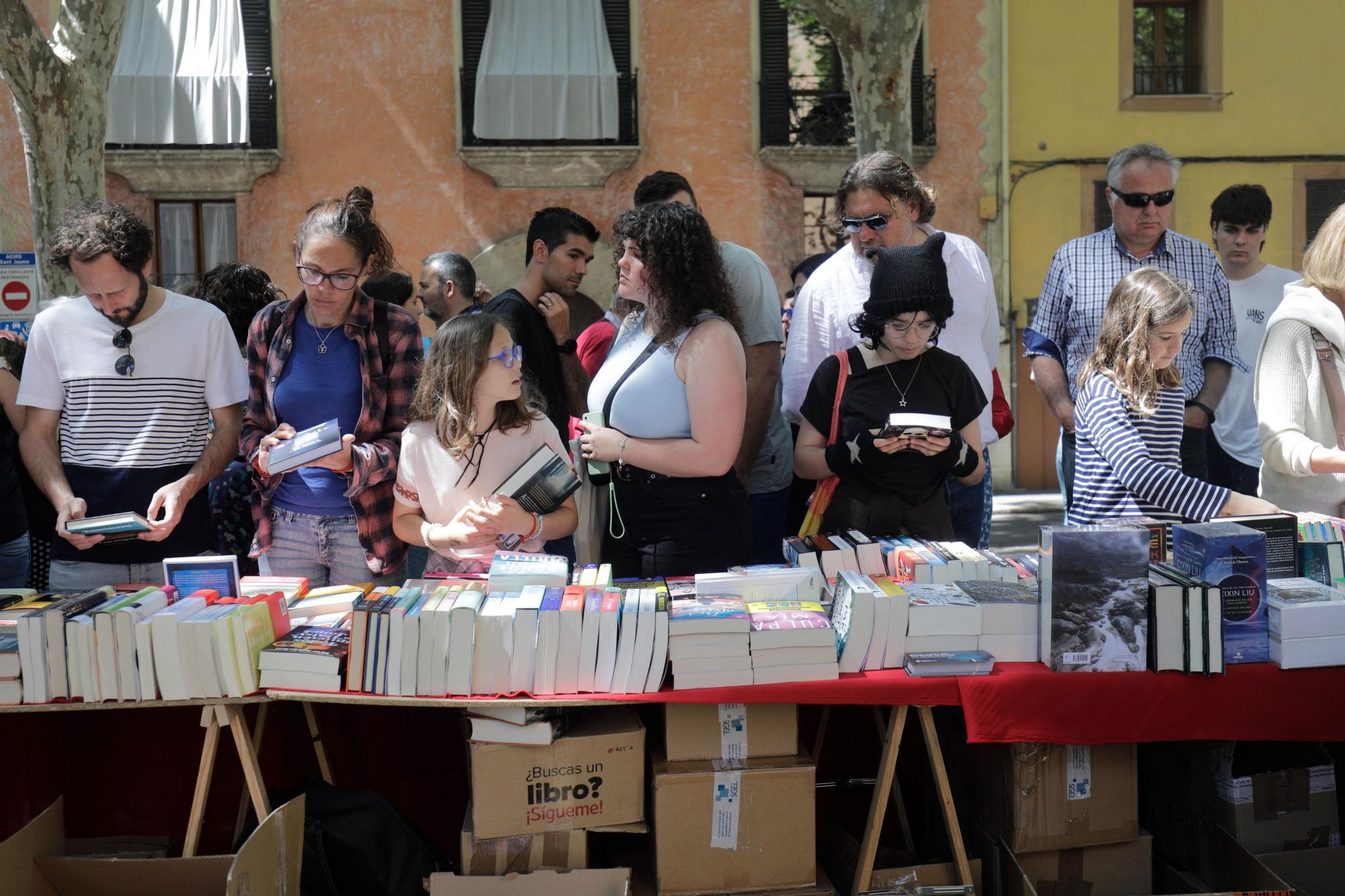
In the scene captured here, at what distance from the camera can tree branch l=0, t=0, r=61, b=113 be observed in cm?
663

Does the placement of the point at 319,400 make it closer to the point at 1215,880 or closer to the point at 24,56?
the point at 1215,880

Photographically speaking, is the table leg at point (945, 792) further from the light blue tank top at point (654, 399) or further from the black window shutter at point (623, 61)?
the black window shutter at point (623, 61)

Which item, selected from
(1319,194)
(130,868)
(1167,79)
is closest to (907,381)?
(130,868)

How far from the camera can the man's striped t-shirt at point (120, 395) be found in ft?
11.3

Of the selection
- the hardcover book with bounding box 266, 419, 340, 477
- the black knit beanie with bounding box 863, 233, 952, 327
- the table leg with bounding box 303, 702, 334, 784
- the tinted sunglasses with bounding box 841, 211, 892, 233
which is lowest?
the table leg with bounding box 303, 702, 334, 784

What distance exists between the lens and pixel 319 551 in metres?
3.45

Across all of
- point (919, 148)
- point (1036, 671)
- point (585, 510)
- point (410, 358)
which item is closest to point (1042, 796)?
point (1036, 671)

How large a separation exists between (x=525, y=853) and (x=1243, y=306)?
4.45m

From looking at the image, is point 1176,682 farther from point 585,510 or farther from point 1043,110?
point 1043,110

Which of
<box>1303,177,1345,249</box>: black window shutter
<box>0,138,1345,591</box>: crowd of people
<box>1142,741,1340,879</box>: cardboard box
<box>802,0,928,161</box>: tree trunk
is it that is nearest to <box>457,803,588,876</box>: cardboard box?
<box>0,138,1345,591</box>: crowd of people

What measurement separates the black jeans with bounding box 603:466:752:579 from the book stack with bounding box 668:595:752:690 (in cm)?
60

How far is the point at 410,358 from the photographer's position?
11.5ft

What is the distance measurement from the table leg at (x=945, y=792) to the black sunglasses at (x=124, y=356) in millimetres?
2409

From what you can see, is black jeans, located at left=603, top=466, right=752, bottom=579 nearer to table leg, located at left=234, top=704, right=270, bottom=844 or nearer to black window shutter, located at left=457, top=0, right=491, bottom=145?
table leg, located at left=234, top=704, right=270, bottom=844
